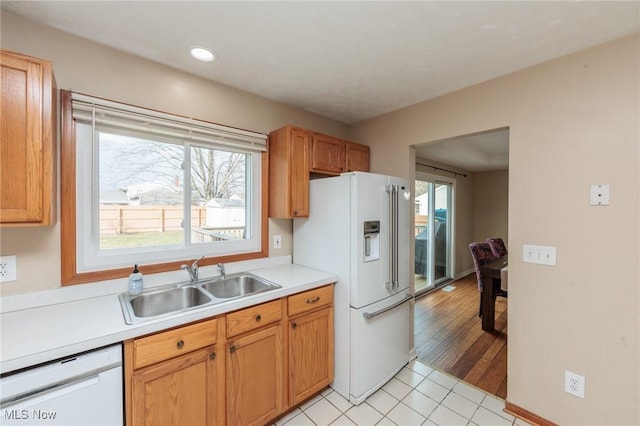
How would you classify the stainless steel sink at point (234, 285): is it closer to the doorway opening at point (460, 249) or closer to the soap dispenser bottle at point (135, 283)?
the soap dispenser bottle at point (135, 283)

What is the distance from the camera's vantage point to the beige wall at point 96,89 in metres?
1.40

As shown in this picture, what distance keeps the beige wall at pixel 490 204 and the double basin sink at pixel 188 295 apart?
18.0 feet

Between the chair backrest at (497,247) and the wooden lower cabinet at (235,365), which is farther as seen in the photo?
the chair backrest at (497,247)

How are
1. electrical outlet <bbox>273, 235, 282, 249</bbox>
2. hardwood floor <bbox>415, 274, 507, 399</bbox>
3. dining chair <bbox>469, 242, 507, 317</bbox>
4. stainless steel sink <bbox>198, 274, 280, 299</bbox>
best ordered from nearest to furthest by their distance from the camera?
stainless steel sink <bbox>198, 274, 280, 299</bbox>
hardwood floor <bbox>415, 274, 507, 399</bbox>
electrical outlet <bbox>273, 235, 282, 249</bbox>
dining chair <bbox>469, 242, 507, 317</bbox>

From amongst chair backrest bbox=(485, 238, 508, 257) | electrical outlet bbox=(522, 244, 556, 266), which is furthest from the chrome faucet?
chair backrest bbox=(485, 238, 508, 257)

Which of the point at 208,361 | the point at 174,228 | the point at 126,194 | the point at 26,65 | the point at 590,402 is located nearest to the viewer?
the point at 26,65

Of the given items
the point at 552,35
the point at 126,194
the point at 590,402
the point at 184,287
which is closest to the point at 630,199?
the point at 552,35

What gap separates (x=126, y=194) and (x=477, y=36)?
241cm

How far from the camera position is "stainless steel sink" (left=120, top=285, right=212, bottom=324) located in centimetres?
162

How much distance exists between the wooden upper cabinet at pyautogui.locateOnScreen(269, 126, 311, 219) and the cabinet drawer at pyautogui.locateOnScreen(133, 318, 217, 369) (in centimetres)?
106

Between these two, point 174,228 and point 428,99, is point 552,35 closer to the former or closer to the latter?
point 428,99

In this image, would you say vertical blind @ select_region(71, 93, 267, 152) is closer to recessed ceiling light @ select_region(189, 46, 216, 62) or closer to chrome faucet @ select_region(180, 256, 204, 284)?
recessed ceiling light @ select_region(189, 46, 216, 62)

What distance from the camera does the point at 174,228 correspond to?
1982mm

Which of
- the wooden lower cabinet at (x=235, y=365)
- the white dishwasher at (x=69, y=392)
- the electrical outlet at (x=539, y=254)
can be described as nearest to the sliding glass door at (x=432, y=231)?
the electrical outlet at (x=539, y=254)
